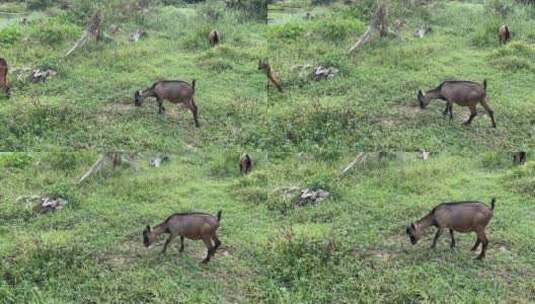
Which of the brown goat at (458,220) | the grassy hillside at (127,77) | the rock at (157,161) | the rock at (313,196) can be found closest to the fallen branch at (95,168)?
the grassy hillside at (127,77)

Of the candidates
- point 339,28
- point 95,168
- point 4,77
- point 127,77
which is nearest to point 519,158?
point 339,28

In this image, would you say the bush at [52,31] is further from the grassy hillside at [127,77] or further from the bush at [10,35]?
the bush at [10,35]

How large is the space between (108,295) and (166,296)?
2.06 feet

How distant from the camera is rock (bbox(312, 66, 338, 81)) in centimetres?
876

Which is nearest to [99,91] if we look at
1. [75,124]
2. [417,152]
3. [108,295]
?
[75,124]

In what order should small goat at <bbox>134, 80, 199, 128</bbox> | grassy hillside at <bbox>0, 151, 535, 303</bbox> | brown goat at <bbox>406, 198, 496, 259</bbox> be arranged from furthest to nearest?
1. small goat at <bbox>134, 80, 199, 128</bbox>
2. brown goat at <bbox>406, 198, 496, 259</bbox>
3. grassy hillside at <bbox>0, 151, 535, 303</bbox>

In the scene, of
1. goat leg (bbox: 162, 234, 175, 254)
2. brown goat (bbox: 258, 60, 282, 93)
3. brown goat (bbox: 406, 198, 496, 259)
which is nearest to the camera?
brown goat (bbox: 406, 198, 496, 259)

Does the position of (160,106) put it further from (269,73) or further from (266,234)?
(266,234)

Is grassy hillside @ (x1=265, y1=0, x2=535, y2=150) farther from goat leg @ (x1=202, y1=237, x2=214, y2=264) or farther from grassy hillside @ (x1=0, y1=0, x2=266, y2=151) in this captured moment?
goat leg @ (x1=202, y1=237, x2=214, y2=264)

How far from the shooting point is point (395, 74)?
8.73 m

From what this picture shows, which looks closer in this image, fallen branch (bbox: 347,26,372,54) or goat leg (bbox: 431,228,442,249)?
goat leg (bbox: 431,228,442,249)

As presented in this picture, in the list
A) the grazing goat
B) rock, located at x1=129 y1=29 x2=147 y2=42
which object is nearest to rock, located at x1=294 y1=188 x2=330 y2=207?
the grazing goat

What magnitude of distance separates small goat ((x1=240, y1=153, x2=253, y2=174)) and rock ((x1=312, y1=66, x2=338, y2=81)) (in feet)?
4.28

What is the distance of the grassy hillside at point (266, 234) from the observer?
25.2 feet
